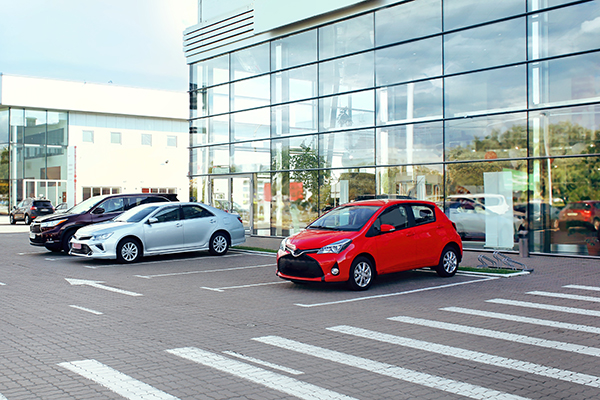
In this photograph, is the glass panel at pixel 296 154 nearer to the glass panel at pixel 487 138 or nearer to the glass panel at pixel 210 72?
the glass panel at pixel 210 72

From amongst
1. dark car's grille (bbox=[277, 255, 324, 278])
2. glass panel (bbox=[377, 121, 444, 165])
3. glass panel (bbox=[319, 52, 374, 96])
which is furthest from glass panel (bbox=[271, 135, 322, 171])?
dark car's grille (bbox=[277, 255, 324, 278])

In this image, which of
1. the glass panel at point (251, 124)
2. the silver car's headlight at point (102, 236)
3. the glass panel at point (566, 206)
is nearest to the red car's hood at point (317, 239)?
the silver car's headlight at point (102, 236)

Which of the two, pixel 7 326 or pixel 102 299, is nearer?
pixel 7 326

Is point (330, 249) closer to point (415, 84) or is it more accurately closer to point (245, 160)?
point (415, 84)

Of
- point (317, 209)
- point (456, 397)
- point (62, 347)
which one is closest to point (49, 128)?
point (317, 209)

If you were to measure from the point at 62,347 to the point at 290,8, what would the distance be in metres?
19.1

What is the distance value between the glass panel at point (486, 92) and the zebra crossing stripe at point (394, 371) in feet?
42.5

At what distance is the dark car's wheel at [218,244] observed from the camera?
55.6 ft

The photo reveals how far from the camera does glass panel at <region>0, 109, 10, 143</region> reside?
164 ft

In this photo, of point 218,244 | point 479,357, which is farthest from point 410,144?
point 479,357

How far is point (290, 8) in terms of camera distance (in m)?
23.1

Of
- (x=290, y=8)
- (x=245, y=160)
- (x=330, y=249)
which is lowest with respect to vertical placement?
(x=330, y=249)

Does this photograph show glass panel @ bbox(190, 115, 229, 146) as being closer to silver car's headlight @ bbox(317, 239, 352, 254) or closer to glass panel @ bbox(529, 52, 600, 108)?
glass panel @ bbox(529, 52, 600, 108)

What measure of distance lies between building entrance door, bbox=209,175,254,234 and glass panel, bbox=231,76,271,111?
10.3ft
